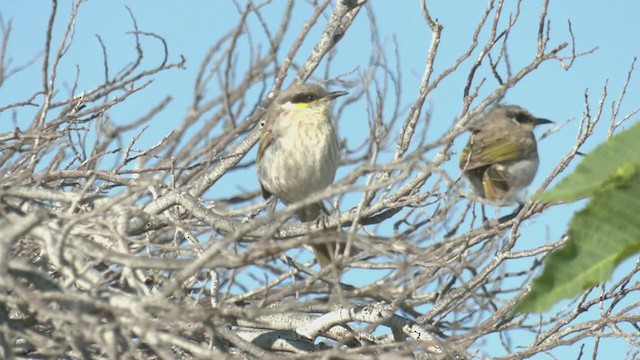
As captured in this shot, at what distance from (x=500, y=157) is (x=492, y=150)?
0.12m

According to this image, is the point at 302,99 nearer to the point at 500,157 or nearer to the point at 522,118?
the point at 500,157

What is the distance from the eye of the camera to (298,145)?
8.12 m

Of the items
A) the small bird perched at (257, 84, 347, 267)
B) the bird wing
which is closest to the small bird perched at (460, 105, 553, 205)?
the bird wing

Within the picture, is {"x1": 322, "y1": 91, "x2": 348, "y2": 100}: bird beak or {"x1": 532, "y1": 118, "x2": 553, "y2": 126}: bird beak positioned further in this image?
{"x1": 532, "y1": 118, "x2": 553, "y2": 126}: bird beak

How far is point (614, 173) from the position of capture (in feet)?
3.26

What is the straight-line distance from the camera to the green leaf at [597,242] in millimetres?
985

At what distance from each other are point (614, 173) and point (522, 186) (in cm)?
697

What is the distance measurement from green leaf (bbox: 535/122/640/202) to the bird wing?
6379 millimetres

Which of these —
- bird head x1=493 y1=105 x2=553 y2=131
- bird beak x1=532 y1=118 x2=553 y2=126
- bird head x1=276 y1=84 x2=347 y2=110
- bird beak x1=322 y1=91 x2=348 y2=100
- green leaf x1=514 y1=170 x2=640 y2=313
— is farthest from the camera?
bird beak x1=532 y1=118 x2=553 y2=126

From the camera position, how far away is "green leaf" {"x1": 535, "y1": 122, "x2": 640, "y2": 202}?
99cm

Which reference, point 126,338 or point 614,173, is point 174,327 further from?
point 614,173

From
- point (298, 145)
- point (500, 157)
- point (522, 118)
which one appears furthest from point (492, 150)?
point (298, 145)

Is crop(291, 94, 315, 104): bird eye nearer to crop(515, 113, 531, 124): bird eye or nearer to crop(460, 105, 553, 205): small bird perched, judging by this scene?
crop(460, 105, 553, 205): small bird perched

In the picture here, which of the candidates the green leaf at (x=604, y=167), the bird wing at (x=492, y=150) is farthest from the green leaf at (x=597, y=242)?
the bird wing at (x=492, y=150)
